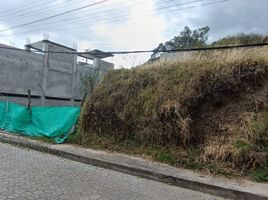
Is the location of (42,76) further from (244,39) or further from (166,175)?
(166,175)

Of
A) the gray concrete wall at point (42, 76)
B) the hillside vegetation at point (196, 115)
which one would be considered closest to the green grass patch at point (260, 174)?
the hillside vegetation at point (196, 115)

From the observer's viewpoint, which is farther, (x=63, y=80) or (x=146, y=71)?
(x=63, y=80)

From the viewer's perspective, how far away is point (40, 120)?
12336 mm

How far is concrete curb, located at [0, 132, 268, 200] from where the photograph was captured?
19.5 feet

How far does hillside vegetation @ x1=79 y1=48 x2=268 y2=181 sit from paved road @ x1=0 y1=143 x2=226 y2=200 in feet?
5.06

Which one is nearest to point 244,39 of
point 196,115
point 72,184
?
point 196,115

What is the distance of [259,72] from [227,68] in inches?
31.7

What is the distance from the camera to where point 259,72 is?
8570 mm

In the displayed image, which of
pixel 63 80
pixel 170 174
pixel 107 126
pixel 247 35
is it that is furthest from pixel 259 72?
pixel 63 80

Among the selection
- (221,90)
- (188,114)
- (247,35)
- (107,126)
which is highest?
(247,35)

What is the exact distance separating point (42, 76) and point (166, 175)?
991 inches

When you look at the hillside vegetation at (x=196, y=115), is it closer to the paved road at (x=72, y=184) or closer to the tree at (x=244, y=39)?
the paved road at (x=72, y=184)

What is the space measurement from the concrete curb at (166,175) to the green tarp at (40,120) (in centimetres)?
129

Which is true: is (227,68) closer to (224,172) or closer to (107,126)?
(224,172)
